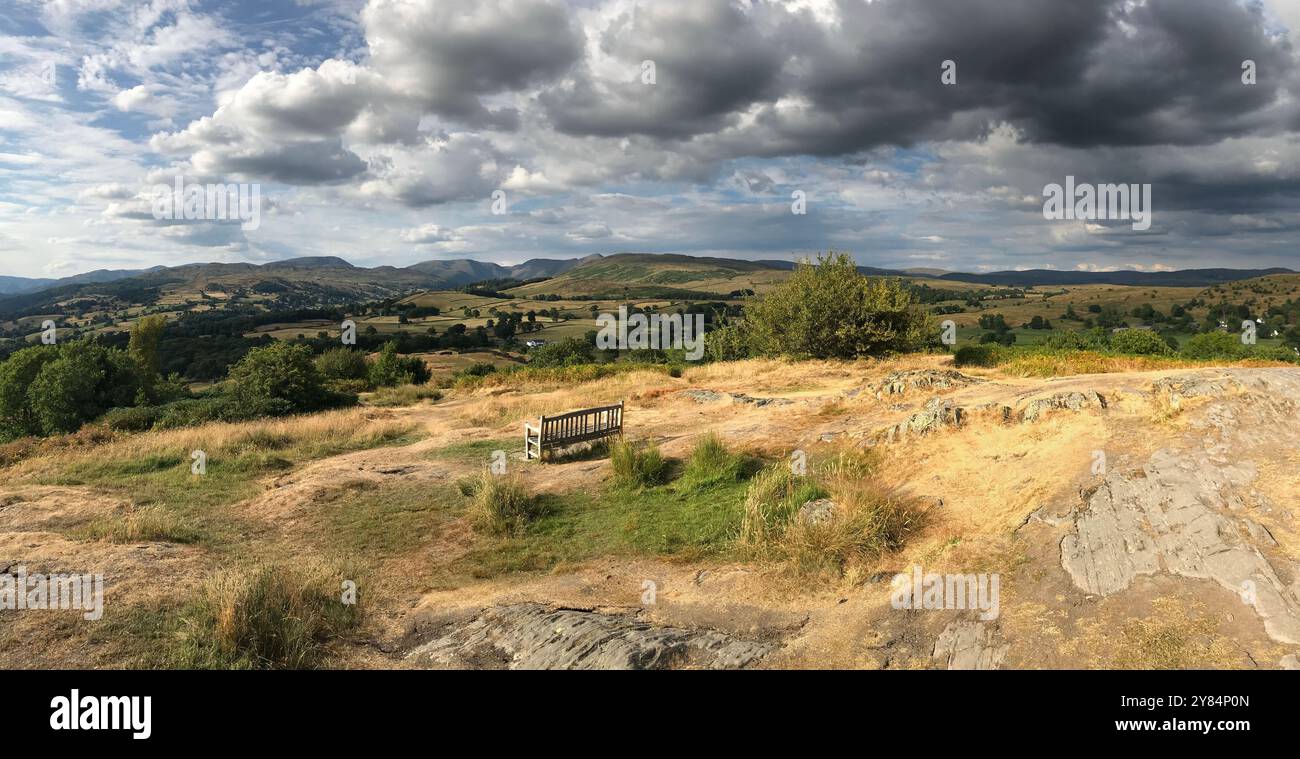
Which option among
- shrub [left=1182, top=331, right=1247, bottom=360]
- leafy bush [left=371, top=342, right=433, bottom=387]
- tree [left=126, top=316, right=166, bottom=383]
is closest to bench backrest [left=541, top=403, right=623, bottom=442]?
leafy bush [left=371, top=342, right=433, bottom=387]

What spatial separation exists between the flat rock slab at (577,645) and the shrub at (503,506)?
2.94 meters

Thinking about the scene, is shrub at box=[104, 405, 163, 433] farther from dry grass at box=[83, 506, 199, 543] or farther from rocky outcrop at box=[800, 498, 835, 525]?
rocky outcrop at box=[800, 498, 835, 525]

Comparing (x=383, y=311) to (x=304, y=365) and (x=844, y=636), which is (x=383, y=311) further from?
(x=844, y=636)

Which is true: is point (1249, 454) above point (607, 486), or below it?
above

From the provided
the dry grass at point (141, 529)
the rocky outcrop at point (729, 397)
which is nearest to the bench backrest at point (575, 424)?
the rocky outcrop at point (729, 397)

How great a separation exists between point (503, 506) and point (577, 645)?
4.47 metres

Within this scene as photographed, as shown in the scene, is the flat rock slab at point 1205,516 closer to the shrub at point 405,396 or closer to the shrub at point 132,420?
the shrub at point 132,420

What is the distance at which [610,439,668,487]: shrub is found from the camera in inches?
415

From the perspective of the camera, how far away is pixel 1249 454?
6.65m

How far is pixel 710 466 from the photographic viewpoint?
10.5 m

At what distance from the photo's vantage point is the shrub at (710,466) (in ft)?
33.2

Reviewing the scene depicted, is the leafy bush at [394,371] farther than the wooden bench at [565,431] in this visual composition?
Yes

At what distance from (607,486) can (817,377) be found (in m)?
12.7
